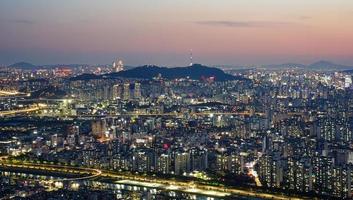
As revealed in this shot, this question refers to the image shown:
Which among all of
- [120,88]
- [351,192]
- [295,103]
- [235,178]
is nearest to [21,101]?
[120,88]

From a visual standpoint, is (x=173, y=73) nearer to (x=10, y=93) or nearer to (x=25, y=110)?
(x=10, y=93)

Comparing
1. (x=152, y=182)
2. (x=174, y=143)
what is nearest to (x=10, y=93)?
(x=174, y=143)

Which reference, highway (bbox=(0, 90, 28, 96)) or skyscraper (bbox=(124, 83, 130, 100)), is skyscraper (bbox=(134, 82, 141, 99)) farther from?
highway (bbox=(0, 90, 28, 96))

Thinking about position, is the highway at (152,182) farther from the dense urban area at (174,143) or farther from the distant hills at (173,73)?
the distant hills at (173,73)

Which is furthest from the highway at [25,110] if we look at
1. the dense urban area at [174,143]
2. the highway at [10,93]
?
the highway at [10,93]

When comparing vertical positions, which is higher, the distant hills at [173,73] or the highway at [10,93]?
the distant hills at [173,73]

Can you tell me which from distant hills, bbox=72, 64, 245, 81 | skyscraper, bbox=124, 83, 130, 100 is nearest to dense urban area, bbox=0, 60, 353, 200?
skyscraper, bbox=124, 83, 130, 100

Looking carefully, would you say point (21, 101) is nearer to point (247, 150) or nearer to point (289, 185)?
point (247, 150)

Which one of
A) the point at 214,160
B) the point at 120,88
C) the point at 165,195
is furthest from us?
the point at 120,88
